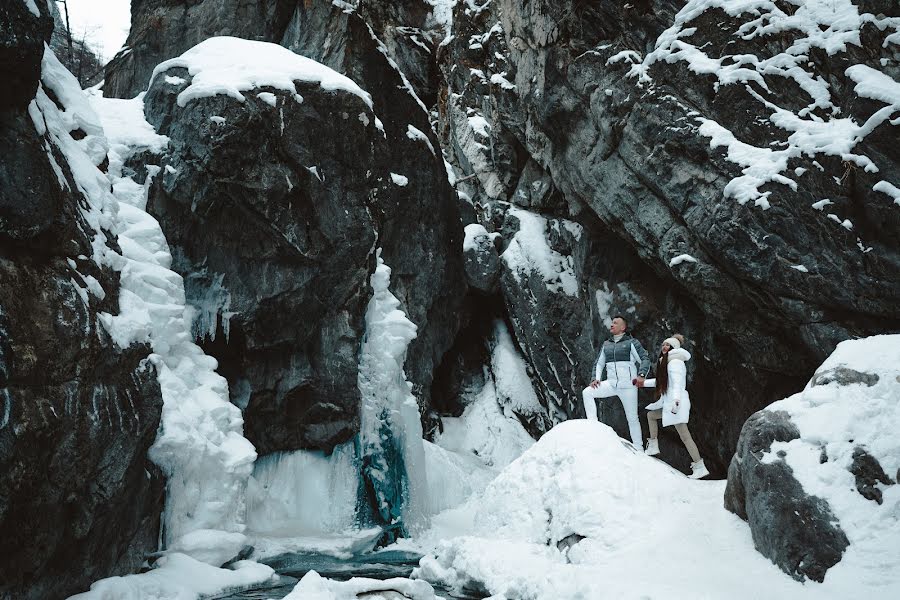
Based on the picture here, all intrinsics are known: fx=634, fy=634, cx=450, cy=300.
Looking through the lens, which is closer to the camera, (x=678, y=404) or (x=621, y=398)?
(x=678, y=404)

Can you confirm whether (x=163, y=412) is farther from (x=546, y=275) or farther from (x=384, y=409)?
(x=546, y=275)

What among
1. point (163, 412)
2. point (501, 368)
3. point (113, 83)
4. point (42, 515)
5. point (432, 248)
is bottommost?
point (42, 515)

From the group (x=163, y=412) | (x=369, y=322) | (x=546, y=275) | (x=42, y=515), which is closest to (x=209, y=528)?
(x=163, y=412)

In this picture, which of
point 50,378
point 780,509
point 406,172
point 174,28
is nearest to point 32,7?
point 50,378

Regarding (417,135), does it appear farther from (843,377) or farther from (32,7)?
(843,377)

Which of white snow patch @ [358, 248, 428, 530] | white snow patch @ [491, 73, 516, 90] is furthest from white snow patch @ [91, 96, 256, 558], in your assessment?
white snow patch @ [491, 73, 516, 90]

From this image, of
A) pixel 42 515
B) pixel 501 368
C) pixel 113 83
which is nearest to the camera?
pixel 42 515

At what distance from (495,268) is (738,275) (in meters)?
8.00

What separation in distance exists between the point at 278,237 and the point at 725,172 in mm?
7499

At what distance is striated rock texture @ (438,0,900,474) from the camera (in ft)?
30.9

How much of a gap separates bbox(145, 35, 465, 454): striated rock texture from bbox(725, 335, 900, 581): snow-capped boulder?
7.88 metres

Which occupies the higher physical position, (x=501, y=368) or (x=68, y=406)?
(x=501, y=368)

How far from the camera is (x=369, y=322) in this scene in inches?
495

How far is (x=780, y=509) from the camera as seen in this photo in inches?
171
